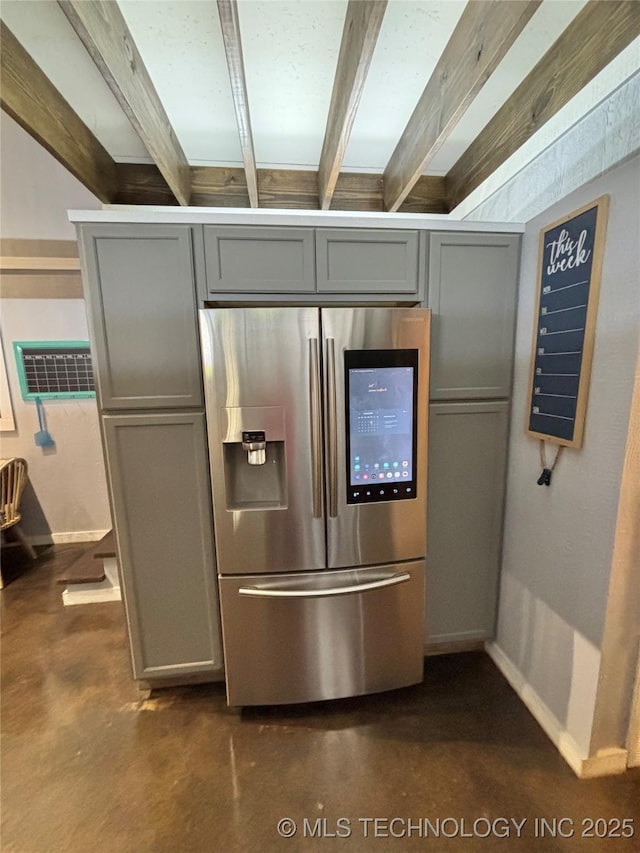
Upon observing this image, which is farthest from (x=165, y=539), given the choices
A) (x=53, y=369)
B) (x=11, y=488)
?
(x=53, y=369)

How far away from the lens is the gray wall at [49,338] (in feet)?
9.36

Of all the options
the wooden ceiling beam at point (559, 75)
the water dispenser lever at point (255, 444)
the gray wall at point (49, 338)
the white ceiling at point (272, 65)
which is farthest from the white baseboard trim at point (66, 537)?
the wooden ceiling beam at point (559, 75)

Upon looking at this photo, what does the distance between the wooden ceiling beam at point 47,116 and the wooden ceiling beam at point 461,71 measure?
1517 mm

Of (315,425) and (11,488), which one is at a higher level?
(315,425)

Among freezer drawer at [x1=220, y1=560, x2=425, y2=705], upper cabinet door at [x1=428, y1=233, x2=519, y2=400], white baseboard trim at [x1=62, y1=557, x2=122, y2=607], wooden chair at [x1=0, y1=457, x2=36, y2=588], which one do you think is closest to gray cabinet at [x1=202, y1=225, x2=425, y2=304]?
upper cabinet door at [x1=428, y1=233, x2=519, y2=400]

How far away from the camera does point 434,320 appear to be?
1.69m

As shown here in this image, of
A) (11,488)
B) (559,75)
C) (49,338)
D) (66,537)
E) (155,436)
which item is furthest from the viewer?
(66,537)

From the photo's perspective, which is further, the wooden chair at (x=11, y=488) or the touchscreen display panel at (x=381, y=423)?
the wooden chair at (x=11, y=488)

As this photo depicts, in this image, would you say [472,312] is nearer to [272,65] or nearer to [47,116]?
[272,65]

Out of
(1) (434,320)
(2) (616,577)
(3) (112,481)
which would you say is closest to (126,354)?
(3) (112,481)

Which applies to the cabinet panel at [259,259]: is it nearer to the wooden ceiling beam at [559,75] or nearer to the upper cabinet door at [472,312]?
the upper cabinet door at [472,312]

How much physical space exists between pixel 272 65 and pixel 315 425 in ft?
4.50

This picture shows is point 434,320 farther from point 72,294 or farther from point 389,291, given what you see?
point 72,294

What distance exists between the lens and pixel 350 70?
125 centimetres
